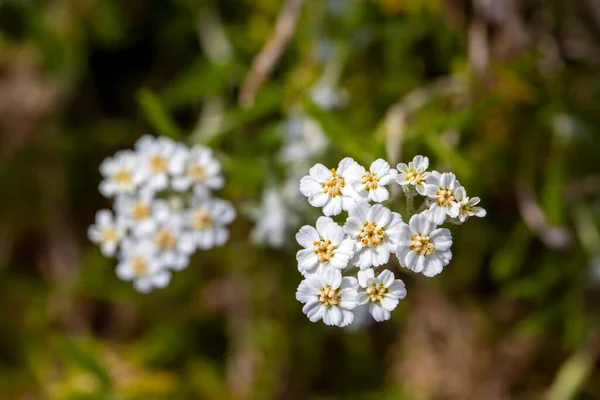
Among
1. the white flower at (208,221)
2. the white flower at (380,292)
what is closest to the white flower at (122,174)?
the white flower at (208,221)

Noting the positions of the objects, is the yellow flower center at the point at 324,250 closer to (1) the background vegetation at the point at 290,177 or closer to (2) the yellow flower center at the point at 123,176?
(1) the background vegetation at the point at 290,177

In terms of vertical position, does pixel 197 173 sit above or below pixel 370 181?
above

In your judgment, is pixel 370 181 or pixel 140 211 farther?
pixel 140 211

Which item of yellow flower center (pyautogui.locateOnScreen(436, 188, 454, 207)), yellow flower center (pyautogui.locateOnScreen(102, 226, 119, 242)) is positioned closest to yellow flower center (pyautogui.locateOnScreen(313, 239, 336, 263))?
yellow flower center (pyautogui.locateOnScreen(436, 188, 454, 207))

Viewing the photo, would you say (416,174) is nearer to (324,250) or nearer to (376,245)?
(376,245)

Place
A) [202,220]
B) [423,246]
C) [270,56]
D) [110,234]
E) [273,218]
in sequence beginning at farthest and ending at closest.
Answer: [270,56] → [273,218] → [110,234] → [202,220] → [423,246]

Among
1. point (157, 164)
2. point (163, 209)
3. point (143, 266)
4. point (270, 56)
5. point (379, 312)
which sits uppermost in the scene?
point (270, 56)

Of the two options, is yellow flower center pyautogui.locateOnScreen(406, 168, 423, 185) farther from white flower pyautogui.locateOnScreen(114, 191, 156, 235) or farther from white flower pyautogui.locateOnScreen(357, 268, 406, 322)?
white flower pyautogui.locateOnScreen(114, 191, 156, 235)

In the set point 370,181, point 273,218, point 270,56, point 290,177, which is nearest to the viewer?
point 370,181

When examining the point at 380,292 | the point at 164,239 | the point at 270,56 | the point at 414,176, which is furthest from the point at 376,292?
the point at 270,56
